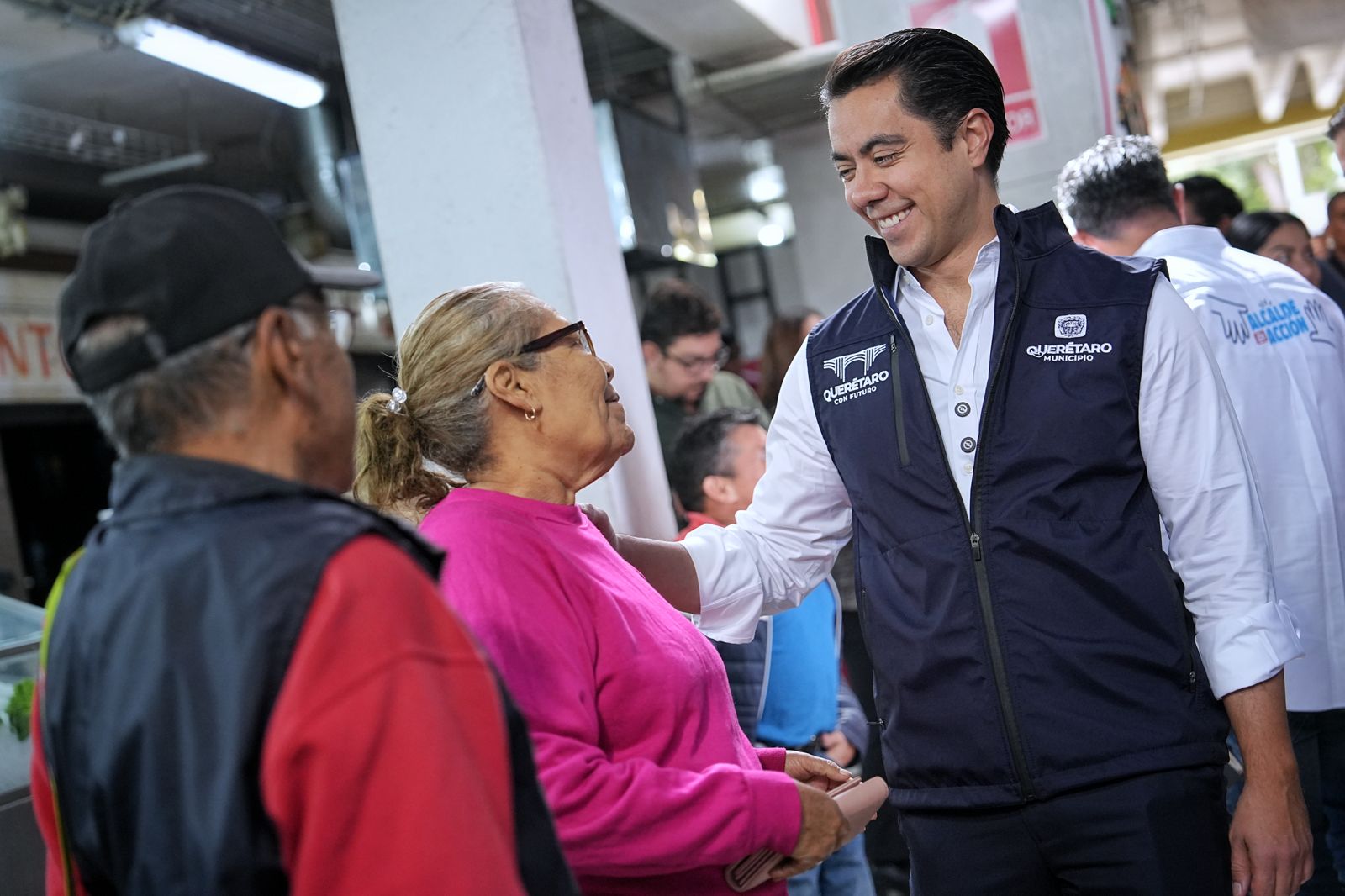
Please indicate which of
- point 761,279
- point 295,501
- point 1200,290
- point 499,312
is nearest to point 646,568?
point 499,312

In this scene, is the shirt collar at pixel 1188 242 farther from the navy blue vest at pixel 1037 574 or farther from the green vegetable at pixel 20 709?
the green vegetable at pixel 20 709

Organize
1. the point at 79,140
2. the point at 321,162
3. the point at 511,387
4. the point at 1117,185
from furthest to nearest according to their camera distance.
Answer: the point at 321,162
the point at 79,140
the point at 1117,185
the point at 511,387

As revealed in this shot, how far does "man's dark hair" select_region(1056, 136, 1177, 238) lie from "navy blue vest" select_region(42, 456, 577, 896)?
2506 millimetres

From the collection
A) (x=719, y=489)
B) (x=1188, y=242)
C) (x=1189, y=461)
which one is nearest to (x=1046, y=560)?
(x=1189, y=461)

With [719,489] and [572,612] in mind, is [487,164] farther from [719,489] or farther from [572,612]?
[572,612]

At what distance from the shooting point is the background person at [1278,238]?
4.49 meters

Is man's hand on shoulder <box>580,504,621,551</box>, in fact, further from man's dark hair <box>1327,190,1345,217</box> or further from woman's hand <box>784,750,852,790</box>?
man's dark hair <box>1327,190,1345,217</box>

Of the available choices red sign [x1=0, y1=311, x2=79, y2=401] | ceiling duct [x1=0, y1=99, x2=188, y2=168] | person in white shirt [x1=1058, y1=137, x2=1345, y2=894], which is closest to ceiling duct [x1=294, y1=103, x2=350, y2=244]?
ceiling duct [x1=0, y1=99, x2=188, y2=168]

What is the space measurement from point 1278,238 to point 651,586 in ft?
11.5

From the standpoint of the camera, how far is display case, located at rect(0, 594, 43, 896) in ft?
9.68

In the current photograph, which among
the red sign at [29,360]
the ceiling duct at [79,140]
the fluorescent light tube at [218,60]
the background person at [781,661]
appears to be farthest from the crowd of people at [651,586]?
the red sign at [29,360]

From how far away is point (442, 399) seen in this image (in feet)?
5.82

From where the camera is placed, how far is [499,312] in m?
1.79

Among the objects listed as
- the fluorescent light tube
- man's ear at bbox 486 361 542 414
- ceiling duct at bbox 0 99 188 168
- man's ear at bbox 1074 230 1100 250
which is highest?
ceiling duct at bbox 0 99 188 168
